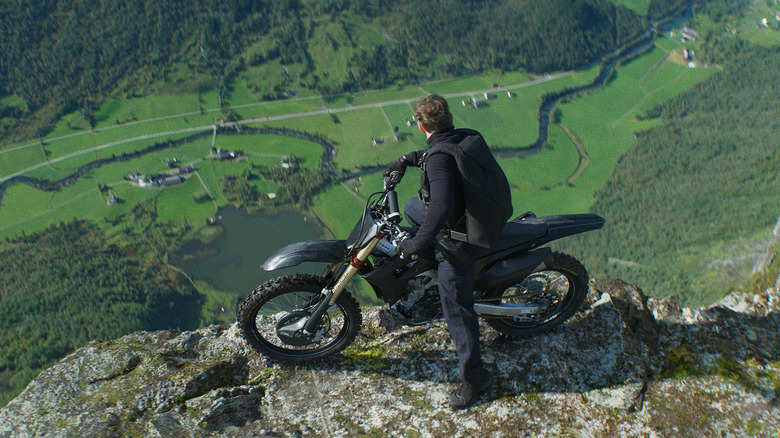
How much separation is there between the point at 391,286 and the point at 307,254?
127 cm

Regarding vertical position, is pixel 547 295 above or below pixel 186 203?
above

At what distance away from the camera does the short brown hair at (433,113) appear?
5.33m

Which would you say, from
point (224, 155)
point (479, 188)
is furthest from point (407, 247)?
point (224, 155)

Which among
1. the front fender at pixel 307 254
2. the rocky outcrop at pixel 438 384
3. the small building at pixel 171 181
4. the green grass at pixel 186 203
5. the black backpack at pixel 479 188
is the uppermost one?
the black backpack at pixel 479 188

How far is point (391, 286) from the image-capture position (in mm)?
6742

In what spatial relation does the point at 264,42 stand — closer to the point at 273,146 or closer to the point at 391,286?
the point at 273,146

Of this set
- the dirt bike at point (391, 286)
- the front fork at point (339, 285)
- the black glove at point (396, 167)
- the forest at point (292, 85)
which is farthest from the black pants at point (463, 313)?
the forest at point (292, 85)

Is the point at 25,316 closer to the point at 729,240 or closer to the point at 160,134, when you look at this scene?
the point at 160,134

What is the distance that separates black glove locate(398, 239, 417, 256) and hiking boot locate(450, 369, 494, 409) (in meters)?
2.02

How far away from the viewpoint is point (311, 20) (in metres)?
146

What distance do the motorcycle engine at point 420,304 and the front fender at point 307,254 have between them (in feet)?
3.75

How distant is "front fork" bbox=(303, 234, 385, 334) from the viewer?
247 inches

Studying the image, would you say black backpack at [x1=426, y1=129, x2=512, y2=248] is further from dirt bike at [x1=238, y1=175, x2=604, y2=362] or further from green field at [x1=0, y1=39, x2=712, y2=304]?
green field at [x1=0, y1=39, x2=712, y2=304]

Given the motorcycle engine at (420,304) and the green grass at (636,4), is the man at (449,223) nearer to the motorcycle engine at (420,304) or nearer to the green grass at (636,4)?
the motorcycle engine at (420,304)
